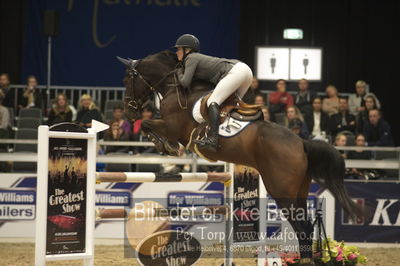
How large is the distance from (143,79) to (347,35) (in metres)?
8.86

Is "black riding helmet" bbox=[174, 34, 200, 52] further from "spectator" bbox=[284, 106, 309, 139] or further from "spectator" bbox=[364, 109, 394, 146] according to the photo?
"spectator" bbox=[364, 109, 394, 146]

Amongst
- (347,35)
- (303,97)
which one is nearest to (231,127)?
(303,97)

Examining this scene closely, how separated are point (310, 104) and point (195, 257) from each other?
6.14 m

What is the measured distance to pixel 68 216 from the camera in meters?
5.19

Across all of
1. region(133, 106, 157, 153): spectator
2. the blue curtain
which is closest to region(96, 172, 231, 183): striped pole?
region(133, 106, 157, 153): spectator

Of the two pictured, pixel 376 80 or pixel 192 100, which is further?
pixel 376 80

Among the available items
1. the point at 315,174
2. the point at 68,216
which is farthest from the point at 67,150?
the point at 315,174

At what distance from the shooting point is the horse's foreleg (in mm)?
6371

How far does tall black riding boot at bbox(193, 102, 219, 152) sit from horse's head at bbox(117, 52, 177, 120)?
0.95m

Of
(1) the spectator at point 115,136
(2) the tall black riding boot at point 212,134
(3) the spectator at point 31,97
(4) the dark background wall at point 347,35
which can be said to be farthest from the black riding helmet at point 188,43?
(4) the dark background wall at point 347,35

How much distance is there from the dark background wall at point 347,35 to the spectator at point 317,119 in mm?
3320

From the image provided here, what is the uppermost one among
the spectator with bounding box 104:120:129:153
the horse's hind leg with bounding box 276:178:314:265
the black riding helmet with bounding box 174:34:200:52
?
the black riding helmet with bounding box 174:34:200:52

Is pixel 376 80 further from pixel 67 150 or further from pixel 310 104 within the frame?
pixel 67 150

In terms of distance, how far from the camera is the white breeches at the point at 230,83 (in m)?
6.18
